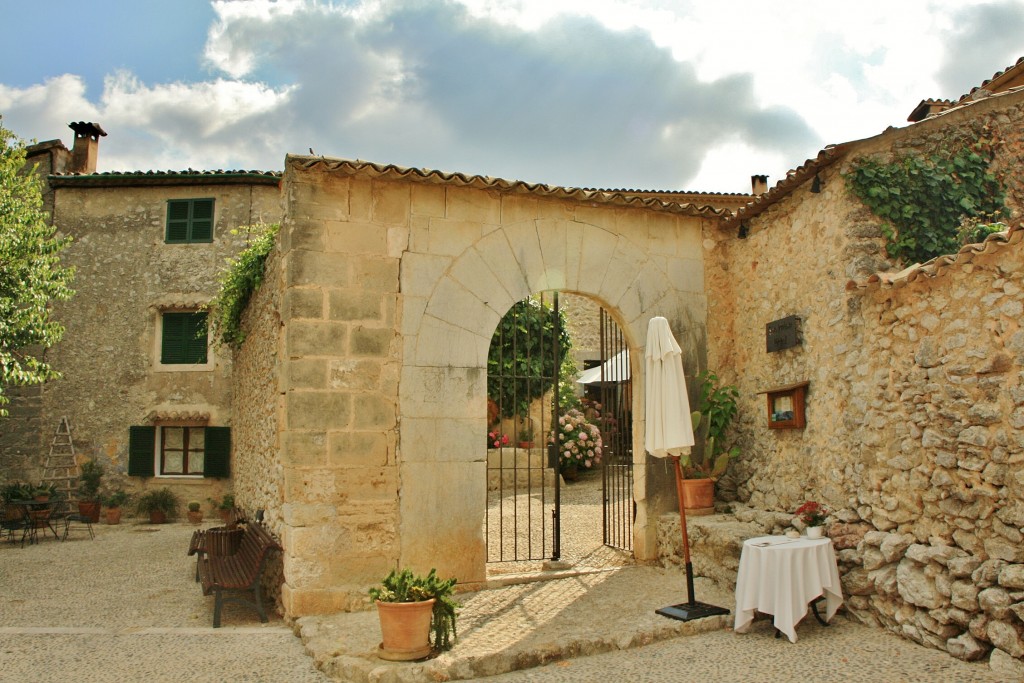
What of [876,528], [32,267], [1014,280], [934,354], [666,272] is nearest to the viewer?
[1014,280]

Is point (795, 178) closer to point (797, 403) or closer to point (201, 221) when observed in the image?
point (797, 403)

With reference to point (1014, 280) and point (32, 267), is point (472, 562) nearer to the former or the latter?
point (1014, 280)

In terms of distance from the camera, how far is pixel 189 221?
14.9m

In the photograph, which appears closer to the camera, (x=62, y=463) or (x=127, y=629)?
(x=127, y=629)

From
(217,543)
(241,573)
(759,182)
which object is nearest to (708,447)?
(241,573)

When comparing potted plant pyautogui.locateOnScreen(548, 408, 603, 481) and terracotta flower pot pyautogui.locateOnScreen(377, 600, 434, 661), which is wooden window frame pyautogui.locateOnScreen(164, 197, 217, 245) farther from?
terracotta flower pot pyautogui.locateOnScreen(377, 600, 434, 661)

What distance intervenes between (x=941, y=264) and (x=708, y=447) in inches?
120

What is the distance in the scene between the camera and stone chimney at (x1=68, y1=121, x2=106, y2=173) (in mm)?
15823

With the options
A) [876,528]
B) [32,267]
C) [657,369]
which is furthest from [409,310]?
[32,267]

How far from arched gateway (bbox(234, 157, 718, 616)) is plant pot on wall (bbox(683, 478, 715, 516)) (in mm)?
439

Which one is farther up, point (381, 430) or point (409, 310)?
point (409, 310)

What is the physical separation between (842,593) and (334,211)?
4992 millimetres

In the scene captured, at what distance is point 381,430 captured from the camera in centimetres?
641

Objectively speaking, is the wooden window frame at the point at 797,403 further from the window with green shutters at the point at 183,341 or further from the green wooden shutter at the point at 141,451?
the green wooden shutter at the point at 141,451
